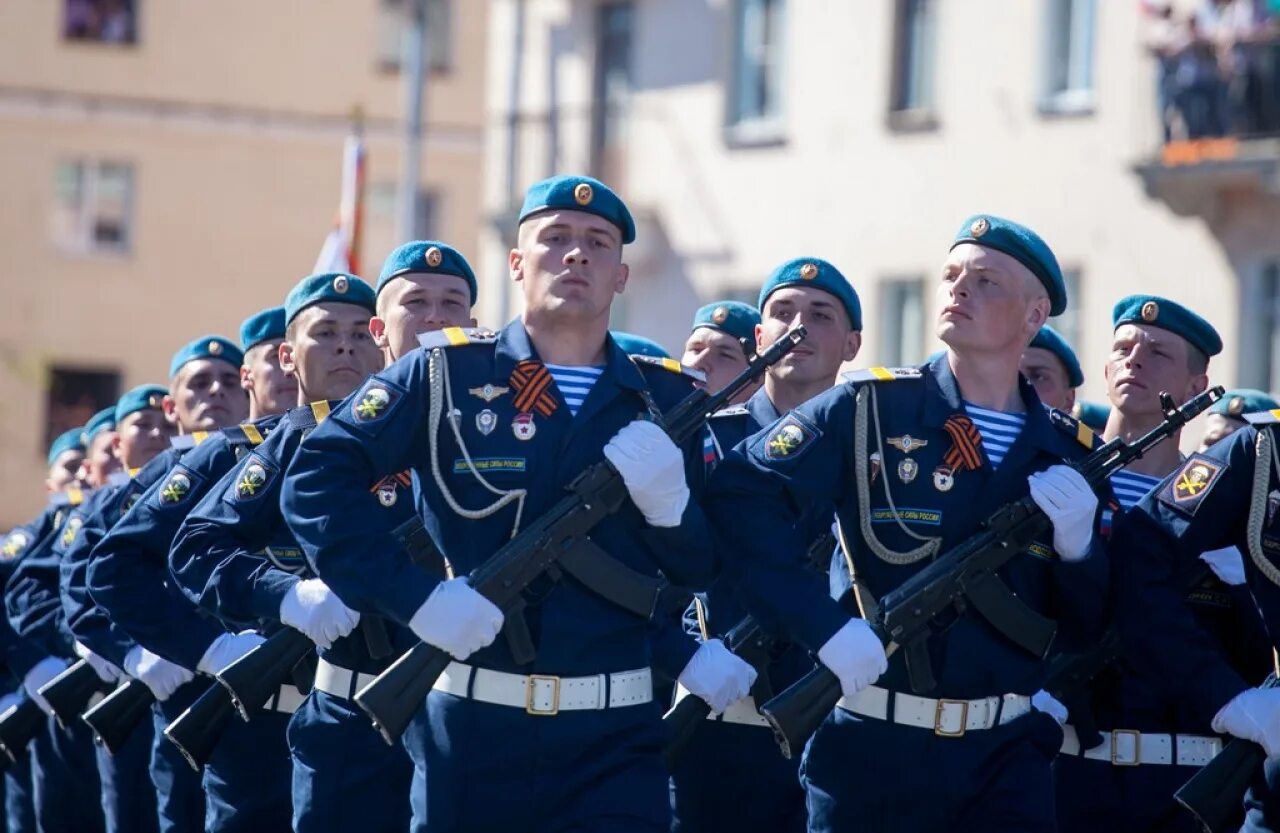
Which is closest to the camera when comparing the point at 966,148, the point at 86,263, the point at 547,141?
the point at 966,148

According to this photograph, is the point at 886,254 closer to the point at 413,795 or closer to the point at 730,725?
the point at 730,725

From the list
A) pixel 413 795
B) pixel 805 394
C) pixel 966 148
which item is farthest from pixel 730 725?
pixel 966 148

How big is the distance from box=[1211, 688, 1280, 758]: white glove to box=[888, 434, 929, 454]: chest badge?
1.13m

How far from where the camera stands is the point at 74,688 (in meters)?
11.2

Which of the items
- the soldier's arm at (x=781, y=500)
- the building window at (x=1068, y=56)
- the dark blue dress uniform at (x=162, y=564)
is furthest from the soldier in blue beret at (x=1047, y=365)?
the building window at (x=1068, y=56)

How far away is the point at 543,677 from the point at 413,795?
1.66 feet

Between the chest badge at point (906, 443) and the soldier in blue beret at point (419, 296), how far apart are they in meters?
2.11

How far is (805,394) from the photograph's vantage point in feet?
29.5

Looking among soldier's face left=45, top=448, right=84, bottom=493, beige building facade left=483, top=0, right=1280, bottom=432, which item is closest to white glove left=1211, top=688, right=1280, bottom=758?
soldier's face left=45, top=448, right=84, bottom=493

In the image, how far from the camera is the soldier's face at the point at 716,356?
32.7 feet

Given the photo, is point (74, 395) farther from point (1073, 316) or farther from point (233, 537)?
point (233, 537)

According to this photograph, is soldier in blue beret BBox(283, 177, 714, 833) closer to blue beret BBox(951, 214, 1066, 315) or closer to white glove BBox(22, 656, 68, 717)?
blue beret BBox(951, 214, 1066, 315)

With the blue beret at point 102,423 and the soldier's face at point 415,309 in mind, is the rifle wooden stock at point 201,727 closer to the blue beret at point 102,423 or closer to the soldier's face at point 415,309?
the soldier's face at point 415,309

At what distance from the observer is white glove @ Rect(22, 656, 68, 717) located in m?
12.1
